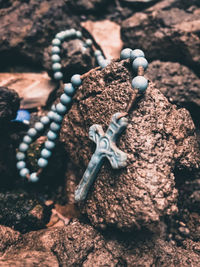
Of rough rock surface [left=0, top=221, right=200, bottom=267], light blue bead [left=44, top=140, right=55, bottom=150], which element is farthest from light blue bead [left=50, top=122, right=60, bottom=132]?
rough rock surface [left=0, top=221, right=200, bottom=267]

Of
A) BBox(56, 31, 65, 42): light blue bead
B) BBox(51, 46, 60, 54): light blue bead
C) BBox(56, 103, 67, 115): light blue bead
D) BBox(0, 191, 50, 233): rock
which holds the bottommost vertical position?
BBox(0, 191, 50, 233): rock

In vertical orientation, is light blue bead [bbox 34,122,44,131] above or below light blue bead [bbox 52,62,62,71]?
below

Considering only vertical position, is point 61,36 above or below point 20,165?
above

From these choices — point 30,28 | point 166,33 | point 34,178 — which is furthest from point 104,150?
point 30,28

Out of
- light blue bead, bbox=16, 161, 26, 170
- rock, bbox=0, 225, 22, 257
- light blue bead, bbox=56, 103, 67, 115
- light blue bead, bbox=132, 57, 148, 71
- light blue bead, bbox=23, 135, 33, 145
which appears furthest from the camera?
light blue bead, bbox=23, 135, 33, 145

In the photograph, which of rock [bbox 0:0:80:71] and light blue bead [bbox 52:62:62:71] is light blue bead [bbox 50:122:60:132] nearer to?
light blue bead [bbox 52:62:62:71]

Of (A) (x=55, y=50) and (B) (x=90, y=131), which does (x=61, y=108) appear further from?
(A) (x=55, y=50)

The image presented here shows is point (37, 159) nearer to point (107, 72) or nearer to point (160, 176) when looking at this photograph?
point (107, 72)
